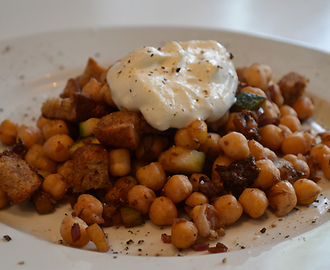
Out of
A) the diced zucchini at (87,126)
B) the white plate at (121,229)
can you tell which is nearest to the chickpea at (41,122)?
the white plate at (121,229)

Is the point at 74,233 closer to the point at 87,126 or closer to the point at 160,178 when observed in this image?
the point at 160,178

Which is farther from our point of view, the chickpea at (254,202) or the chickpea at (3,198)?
the chickpea at (3,198)

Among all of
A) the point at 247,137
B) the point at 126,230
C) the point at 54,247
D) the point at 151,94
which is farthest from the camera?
the point at 247,137

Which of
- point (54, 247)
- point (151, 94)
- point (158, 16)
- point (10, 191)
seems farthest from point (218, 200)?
point (158, 16)

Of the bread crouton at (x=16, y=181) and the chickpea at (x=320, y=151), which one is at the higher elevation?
the chickpea at (x=320, y=151)

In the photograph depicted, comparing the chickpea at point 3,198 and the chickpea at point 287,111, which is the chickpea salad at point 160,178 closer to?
the chickpea at point 3,198

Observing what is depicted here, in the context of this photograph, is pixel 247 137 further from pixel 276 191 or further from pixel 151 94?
pixel 151 94

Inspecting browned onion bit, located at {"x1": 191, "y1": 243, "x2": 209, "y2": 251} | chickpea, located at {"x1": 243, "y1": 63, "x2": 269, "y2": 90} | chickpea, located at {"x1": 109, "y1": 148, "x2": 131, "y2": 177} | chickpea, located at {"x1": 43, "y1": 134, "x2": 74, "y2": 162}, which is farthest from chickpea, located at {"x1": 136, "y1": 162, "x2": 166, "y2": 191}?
chickpea, located at {"x1": 243, "y1": 63, "x2": 269, "y2": 90}
